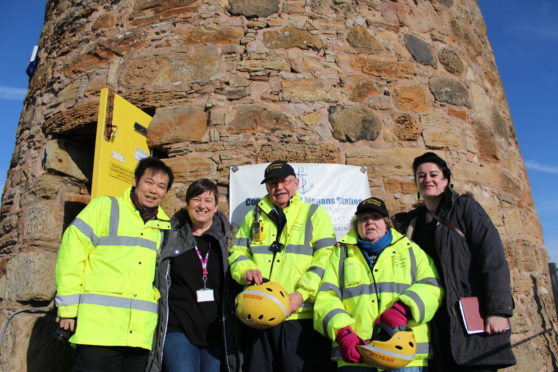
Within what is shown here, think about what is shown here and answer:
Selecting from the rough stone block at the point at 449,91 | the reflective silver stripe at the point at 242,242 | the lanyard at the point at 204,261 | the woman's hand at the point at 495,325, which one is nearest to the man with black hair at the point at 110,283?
the lanyard at the point at 204,261

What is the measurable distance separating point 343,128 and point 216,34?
139 centimetres

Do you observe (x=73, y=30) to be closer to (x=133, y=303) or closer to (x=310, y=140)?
(x=310, y=140)

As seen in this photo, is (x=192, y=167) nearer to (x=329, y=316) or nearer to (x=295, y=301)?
(x=295, y=301)

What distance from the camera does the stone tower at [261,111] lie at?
11.7 feet

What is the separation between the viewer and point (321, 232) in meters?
2.48

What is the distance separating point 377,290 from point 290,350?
533 millimetres

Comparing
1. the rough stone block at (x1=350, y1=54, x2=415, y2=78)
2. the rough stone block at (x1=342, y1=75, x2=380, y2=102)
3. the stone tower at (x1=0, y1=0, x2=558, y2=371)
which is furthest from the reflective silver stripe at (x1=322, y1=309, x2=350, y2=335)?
the rough stone block at (x1=350, y1=54, x2=415, y2=78)

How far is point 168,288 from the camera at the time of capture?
246 centimetres

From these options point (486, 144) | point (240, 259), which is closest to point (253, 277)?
point (240, 259)

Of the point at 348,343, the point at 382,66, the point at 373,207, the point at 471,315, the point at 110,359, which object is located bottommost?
the point at 110,359

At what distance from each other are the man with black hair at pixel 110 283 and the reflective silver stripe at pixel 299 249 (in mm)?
742

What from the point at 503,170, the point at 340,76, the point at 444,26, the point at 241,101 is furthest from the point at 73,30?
the point at 503,170

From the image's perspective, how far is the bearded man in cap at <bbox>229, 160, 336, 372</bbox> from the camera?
7.42 feet

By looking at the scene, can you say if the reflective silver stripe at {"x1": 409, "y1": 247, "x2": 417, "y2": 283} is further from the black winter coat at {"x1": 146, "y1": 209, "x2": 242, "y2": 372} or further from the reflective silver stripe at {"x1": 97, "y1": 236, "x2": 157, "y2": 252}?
the reflective silver stripe at {"x1": 97, "y1": 236, "x2": 157, "y2": 252}
